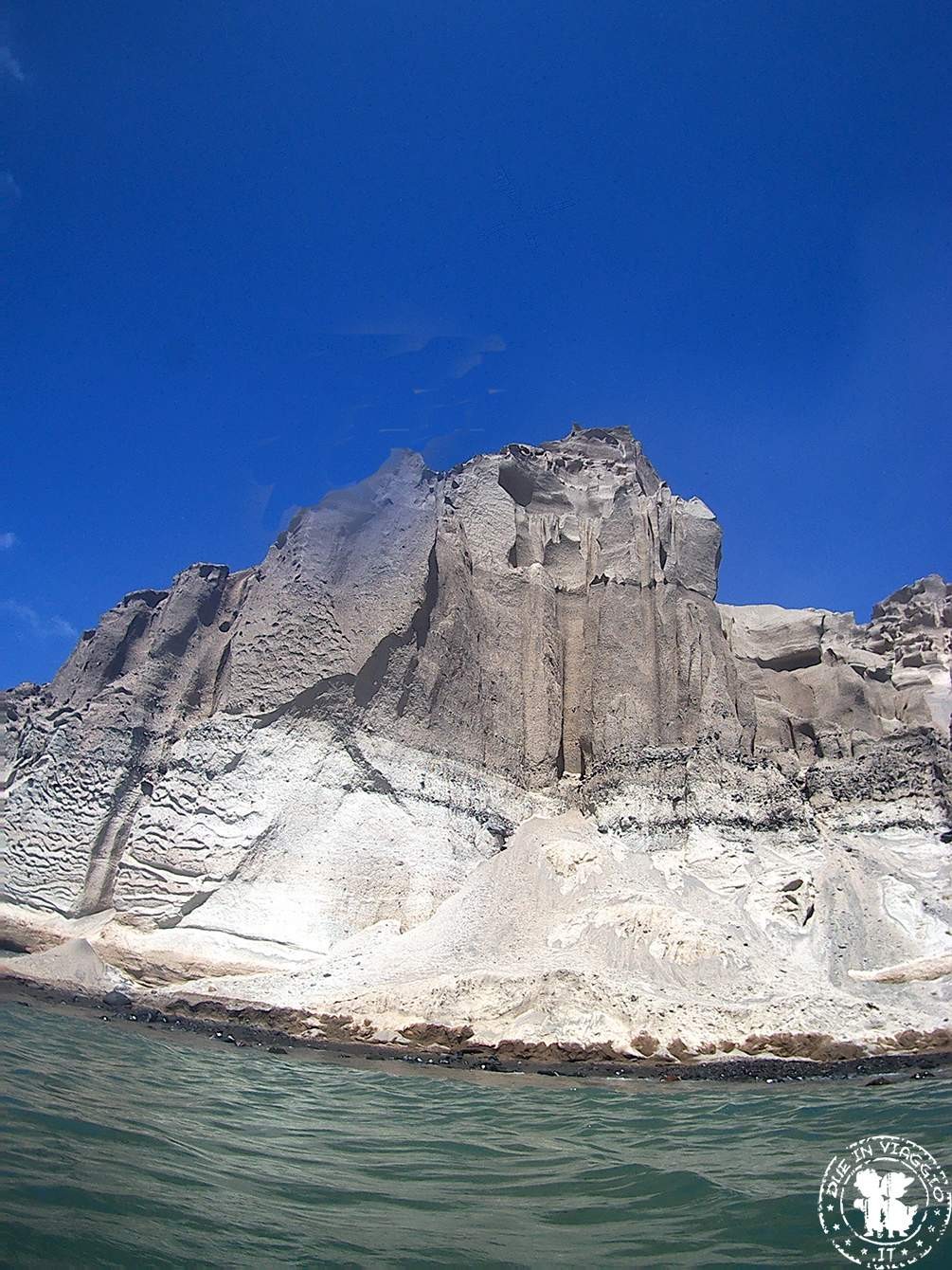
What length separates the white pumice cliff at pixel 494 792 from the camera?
20.5 meters

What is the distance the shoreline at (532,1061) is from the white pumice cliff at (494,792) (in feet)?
1.62

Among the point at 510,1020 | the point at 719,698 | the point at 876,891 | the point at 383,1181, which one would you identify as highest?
the point at 719,698

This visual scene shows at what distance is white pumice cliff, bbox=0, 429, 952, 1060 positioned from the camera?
20547 mm

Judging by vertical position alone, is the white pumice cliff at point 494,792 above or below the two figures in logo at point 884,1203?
above

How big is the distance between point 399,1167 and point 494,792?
2181 centimetres

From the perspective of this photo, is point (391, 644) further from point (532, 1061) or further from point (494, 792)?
point (532, 1061)

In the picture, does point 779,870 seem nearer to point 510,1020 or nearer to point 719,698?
point 719,698

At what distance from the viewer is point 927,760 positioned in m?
25.9

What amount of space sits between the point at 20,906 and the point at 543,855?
52.9ft

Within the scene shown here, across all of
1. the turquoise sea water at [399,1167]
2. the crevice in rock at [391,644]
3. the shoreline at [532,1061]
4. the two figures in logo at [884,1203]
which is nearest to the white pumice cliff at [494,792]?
the crevice in rock at [391,644]

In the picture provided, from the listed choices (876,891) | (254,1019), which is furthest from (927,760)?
(254,1019)

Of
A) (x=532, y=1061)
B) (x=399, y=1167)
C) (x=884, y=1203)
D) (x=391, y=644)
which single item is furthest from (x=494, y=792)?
(x=884, y=1203)

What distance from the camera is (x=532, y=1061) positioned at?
698 inches

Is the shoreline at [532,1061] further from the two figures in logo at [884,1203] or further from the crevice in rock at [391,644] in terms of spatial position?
the crevice in rock at [391,644]
